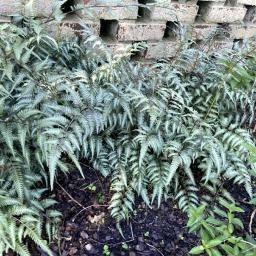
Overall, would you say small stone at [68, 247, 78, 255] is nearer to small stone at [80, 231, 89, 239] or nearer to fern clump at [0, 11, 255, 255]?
small stone at [80, 231, 89, 239]

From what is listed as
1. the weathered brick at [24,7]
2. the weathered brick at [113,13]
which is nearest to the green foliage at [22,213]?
the weathered brick at [24,7]

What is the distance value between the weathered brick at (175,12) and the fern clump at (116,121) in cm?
47

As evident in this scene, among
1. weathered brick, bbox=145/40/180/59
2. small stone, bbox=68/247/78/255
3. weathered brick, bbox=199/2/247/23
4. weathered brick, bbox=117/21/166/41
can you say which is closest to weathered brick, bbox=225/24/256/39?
weathered brick, bbox=199/2/247/23

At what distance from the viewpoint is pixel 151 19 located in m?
3.65

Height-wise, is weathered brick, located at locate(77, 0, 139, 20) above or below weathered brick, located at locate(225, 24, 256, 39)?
above

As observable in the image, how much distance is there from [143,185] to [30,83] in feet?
3.55

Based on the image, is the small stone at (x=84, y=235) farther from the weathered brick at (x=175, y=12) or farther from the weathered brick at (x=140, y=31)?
the weathered brick at (x=175, y=12)

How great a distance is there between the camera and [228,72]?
127 inches

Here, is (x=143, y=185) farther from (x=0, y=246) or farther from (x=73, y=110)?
(x=0, y=246)

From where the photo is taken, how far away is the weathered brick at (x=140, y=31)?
3541mm

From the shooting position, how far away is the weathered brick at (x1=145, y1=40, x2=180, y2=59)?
12.5ft

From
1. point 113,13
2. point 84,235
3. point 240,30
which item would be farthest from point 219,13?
point 84,235

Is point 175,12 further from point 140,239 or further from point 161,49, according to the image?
point 140,239

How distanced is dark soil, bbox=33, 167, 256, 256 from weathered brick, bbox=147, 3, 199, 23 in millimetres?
1597
